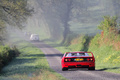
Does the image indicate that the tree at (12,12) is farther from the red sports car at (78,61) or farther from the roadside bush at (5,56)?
the red sports car at (78,61)

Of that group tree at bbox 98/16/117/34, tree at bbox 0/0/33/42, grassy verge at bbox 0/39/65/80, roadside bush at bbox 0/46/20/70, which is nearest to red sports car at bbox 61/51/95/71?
grassy verge at bbox 0/39/65/80

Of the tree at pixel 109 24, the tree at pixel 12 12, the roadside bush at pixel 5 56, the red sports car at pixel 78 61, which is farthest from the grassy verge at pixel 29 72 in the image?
the tree at pixel 109 24

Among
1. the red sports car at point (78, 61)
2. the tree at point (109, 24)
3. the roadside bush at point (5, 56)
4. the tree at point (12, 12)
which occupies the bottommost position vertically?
the roadside bush at point (5, 56)

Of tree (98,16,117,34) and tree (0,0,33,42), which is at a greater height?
tree (0,0,33,42)

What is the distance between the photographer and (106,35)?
29.5m

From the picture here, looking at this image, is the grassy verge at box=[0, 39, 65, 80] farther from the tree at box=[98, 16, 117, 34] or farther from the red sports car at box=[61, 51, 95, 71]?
the tree at box=[98, 16, 117, 34]

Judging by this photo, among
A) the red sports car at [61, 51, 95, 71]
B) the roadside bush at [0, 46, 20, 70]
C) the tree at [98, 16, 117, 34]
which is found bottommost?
the roadside bush at [0, 46, 20, 70]

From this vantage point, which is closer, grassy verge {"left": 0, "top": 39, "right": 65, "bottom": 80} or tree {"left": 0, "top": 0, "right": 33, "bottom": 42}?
grassy verge {"left": 0, "top": 39, "right": 65, "bottom": 80}

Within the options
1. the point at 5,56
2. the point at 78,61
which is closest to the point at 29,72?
the point at 78,61

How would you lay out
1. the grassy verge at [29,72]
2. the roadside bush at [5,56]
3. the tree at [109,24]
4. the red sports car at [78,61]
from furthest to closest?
the tree at [109,24], the roadside bush at [5,56], the red sports car at [78,61], the grassy verge at [29,72]

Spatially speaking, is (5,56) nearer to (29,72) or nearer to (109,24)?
(29,72)

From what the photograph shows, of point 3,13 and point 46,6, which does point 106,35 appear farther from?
point 46,6

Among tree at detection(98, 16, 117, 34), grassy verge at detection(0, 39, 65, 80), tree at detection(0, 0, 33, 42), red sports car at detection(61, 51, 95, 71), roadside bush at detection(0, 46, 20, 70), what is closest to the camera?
grassy verge at detection(0, 39, 65, 80)

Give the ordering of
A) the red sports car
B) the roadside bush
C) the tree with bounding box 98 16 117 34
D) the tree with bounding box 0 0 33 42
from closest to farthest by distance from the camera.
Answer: the red sports car, the roadside bush, the tree with bounding box 98 16 117 34, the tree with bounding box 0 0 33 42
